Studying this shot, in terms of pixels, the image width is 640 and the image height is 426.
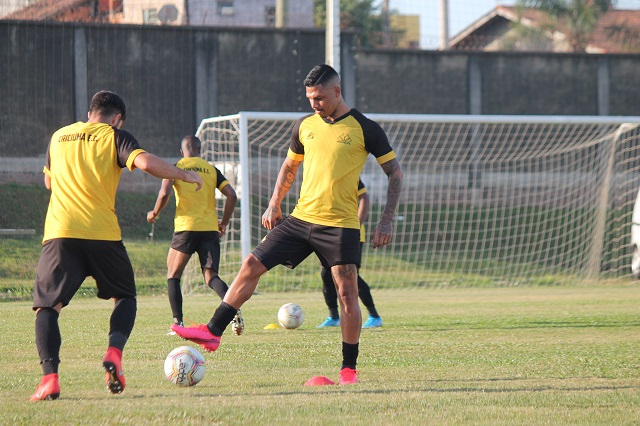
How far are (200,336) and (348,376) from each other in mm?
1047

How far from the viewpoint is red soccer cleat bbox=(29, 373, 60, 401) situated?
6.10 metres

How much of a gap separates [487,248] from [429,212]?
6.10 ft

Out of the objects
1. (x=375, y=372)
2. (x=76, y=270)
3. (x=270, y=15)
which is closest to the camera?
(x=76, y=270)

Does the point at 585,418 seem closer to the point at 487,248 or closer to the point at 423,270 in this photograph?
the point at 423,270

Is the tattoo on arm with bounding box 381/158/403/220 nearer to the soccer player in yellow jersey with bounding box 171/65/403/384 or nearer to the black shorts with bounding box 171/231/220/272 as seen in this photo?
the soccer player in yellow jersey with bounding box 171/65/403/384

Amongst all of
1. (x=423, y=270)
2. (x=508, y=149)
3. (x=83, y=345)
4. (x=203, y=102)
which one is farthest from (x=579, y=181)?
(x=83, y=345)

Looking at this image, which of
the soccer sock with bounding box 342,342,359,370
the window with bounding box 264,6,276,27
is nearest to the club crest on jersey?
the soccer sock with bounding box 342,342,359,370

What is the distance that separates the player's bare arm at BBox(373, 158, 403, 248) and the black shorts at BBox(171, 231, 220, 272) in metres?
4.00

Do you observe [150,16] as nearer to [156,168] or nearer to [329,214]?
[329,214]

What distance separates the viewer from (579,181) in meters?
26.3

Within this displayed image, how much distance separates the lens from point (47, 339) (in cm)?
632

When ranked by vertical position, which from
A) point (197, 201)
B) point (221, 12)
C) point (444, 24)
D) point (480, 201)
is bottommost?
point (480, 201)

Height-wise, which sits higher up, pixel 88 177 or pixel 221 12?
pixel 221 12

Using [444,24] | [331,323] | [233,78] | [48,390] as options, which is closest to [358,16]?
[444,24]
